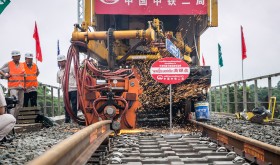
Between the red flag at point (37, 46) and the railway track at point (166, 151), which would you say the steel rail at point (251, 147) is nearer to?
the railway track at point (166, 151)

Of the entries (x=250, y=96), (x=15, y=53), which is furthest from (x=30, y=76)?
(x=250, y=96)

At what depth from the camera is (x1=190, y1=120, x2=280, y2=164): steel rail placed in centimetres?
369

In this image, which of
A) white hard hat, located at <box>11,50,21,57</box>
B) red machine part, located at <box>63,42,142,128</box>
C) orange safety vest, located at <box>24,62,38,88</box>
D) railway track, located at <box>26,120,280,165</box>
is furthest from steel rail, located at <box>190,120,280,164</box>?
orange safety vest, located at <box>24,62,38,88</box>

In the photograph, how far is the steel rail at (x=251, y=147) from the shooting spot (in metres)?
3.69

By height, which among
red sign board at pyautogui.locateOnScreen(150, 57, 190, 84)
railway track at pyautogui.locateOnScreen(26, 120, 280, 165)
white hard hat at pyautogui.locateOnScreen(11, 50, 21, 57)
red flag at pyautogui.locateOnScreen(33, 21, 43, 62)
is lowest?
railway track at pyautogui.locateOnScreen(26, 120, 280, 165)

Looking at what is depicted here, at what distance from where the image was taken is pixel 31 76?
10539 millimetres

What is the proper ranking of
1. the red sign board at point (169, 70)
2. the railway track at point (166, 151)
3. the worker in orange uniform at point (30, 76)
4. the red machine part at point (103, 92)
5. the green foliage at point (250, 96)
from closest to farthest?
the railway track at point (166, 151) < the red machine part at point (103, 92) < the red sign board at point (169, 70) < the worker in orange uniform at point (30, 76) < the green foliage at point (250, 96)

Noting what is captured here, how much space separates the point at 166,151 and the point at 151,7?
5550mm

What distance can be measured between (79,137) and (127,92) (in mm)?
4282

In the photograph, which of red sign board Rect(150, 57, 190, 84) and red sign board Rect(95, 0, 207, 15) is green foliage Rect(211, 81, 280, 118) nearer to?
red sign board Rect(95, 0, 207, 15)

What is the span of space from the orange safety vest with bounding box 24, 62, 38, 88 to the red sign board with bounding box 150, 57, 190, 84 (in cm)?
384

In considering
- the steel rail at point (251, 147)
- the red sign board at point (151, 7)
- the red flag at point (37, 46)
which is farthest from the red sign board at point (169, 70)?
the red flag at point (37, 46)

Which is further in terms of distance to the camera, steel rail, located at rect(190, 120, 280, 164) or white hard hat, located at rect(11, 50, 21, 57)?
white hard hat, located at rect(11, 50, 21, 57)

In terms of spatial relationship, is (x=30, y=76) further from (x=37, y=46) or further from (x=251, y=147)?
(x=251, y=147)
